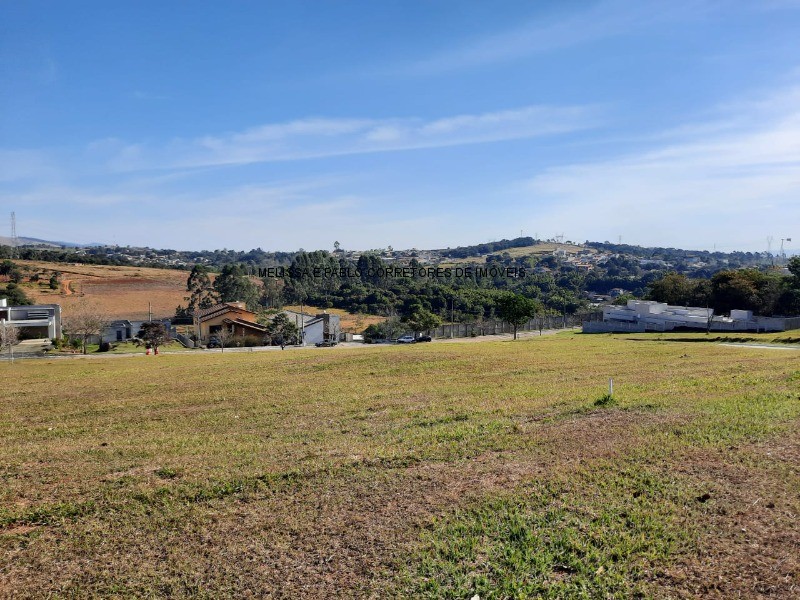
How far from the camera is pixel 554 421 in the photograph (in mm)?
11328

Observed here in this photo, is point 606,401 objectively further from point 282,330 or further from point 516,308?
point 282,330

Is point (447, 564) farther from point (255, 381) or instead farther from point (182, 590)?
point (255, 381)

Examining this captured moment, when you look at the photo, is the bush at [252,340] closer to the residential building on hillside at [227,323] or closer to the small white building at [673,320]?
the residential building on hillside at [227,323]

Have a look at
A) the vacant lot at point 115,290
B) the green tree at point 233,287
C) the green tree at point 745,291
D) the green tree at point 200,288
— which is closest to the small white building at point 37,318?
the vacant lot at point 115,290

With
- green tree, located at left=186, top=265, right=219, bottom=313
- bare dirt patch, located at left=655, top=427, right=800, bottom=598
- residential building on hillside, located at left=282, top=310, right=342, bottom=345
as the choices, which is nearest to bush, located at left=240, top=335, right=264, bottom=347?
residential building on hillside, located at left=282, top=310, right=342, bottom=345

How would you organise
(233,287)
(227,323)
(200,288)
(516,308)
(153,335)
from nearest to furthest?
(153,335) → (516,308) → (227,323) → (200,288) → (233,287)

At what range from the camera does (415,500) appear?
7.21 metres

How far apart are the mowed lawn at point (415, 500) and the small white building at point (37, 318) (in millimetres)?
50585

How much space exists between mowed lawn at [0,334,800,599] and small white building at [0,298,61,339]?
166ft

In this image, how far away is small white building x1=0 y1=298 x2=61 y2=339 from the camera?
184 feet

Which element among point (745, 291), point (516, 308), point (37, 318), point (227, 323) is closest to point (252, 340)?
point (227, 323)

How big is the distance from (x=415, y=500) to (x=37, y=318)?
6318 centimetres

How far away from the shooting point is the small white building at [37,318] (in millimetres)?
56188

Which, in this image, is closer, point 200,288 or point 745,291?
point 745,291
